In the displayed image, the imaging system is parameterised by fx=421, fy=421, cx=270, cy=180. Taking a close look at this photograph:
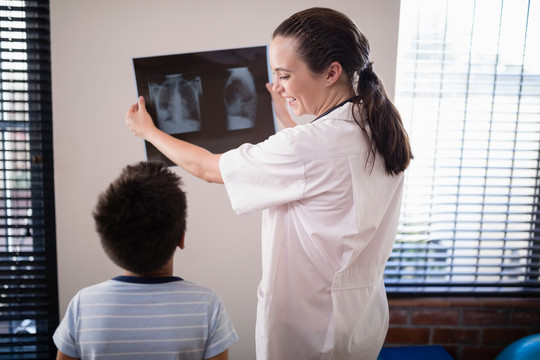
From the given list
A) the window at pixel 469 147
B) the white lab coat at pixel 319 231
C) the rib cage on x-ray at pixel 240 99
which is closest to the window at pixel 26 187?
the rib cage on x-ray at pixel 240 99

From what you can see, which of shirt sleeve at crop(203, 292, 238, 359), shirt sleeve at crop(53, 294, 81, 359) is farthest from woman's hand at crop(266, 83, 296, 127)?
shirt sleeve at crop(53, 294, 81, 359)

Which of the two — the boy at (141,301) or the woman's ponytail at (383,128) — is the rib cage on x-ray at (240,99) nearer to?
the woman's ponytail at (383,128)

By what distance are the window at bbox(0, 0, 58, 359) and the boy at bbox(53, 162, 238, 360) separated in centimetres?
96

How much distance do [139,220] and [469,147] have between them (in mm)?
1460

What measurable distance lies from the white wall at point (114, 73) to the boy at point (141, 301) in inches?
31.9

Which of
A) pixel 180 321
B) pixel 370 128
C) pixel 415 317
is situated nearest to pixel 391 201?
pixel 370 128

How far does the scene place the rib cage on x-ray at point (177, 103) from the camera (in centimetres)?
133

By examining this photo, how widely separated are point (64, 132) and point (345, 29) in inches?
45.4

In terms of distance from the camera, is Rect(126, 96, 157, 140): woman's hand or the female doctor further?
Rect(126, 96, 157, 140): woman's hand

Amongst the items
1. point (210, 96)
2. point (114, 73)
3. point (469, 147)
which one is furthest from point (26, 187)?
point (469, 147)

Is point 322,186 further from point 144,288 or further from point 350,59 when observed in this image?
point 144,288

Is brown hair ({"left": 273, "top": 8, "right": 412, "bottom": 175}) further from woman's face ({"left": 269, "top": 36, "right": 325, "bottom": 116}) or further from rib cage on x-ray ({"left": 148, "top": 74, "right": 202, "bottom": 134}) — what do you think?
rib cage on x-ray ({"left": 148, "top": 74, "right": 202, "bottom": 134})

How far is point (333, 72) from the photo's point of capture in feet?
3.46

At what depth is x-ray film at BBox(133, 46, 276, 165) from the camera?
52.2 inches
